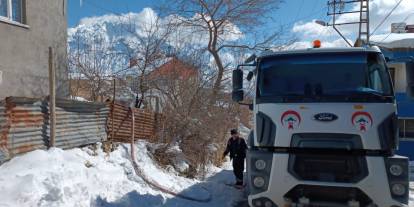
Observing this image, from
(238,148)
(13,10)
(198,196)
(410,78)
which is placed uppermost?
(13,10)

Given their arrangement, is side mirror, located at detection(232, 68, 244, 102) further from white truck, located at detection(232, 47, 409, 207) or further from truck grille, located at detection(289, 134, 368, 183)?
truck grille, located at detection(289, 134, 368, 183)

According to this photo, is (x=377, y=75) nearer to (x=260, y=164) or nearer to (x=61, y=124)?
(x=260, y=164)

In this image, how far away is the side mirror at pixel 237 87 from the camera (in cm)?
689

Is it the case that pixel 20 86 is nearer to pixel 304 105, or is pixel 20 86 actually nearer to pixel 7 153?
pixel 7 153

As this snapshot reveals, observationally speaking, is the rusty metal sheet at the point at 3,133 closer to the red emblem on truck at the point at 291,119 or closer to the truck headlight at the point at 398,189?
the red emblem on truck at the point at 291,119

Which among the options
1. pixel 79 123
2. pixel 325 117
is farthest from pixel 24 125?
pixel 325 117

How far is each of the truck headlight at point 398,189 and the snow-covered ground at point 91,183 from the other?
13.1 ft

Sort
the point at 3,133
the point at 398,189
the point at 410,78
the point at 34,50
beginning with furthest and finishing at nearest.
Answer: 1. the point at 34,50
2. the point at 3,133
3. the point at 410,78
4. the point at 398,189

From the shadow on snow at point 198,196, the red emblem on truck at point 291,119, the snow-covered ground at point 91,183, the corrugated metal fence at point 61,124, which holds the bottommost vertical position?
the shadow on snow at point 198,196

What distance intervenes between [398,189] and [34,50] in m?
10.0

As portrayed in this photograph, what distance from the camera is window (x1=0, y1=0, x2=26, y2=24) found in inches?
413

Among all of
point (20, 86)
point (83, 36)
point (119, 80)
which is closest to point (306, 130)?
point (20, 86)

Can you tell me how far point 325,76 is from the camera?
6.07m

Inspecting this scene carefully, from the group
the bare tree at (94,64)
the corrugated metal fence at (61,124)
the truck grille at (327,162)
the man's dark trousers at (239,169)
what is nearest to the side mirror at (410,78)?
the truck grille at (327,162)
